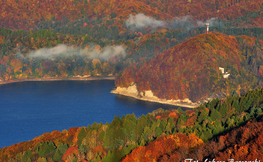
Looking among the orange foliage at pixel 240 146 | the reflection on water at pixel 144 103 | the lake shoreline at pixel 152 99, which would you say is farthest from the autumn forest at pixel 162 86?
the reflection on water at pixel 144 103

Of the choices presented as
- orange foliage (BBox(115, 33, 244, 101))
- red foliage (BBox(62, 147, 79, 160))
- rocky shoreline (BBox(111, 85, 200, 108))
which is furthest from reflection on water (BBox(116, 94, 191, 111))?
red foliage (BBox(62, 147, 79, 160))

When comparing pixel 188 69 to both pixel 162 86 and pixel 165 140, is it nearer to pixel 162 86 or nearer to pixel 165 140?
pixel 162 86

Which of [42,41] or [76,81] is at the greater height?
[42,41]

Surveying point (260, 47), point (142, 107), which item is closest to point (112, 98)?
point (142, 107)

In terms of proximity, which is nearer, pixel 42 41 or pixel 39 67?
pixel 39 67

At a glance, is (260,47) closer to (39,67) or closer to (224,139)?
(39,67)

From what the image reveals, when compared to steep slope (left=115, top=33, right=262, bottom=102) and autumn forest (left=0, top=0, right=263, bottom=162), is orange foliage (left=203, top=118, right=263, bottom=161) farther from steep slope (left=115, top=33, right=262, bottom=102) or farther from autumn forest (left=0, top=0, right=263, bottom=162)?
steep slope (left=115, top=33, right=262, bottom=102)
